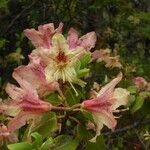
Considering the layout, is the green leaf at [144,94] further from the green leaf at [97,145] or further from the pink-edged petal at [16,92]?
the pink-edged petal at [16,92]

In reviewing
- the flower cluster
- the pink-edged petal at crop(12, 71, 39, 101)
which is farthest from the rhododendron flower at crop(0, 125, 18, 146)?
the pink-edged petal at crop(12, 71, 39, 101)

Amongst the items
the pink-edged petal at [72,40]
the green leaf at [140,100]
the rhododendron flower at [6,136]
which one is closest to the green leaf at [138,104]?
the green leaf at [140,100]

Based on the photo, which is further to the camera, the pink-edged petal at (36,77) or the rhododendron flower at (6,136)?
the rhododendron flower at (6,136)

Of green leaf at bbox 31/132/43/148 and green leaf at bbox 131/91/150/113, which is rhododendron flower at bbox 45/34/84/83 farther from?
green leaf at bbox 131/91/150/113

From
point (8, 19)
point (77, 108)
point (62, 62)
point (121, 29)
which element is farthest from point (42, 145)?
point (121, 29)

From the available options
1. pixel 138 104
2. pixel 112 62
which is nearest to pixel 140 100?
pixel 138 104

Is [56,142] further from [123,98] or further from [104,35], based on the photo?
[104,35]
